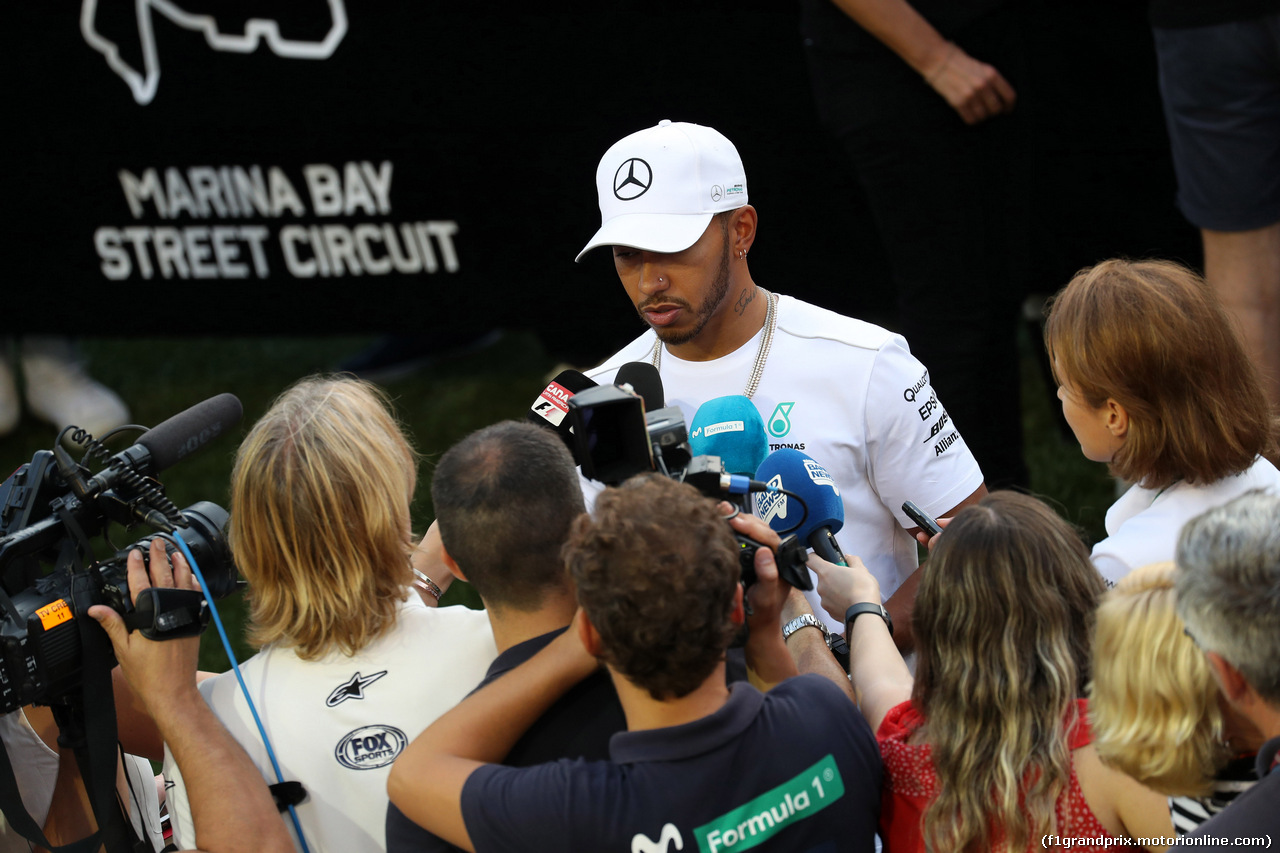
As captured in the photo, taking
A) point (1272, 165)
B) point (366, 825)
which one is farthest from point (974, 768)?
point (1272, 165)

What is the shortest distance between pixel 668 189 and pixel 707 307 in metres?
0.28

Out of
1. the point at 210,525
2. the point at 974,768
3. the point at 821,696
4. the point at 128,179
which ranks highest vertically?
the point at 128,179

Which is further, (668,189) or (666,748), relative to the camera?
(668,189)

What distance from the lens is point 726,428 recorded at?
246 centimetres

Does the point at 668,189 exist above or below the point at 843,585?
above

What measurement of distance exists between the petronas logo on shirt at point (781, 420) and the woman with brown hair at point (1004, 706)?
33.8 inches

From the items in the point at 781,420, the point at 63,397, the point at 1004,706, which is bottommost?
the point at 1004,706

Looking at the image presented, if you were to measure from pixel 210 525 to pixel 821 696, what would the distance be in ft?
3.80

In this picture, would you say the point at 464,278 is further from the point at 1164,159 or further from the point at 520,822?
the point at 520,822

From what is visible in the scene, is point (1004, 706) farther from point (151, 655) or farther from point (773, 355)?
point (151, 655)

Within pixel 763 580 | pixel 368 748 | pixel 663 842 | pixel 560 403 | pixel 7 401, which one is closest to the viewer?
pixel 663 842

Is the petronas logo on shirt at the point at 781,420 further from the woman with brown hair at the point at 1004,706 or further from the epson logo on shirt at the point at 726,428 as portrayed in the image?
the woman with brown hair at the point at 1004,706

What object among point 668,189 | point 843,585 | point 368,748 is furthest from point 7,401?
point 843,585

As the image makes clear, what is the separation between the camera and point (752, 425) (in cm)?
246
